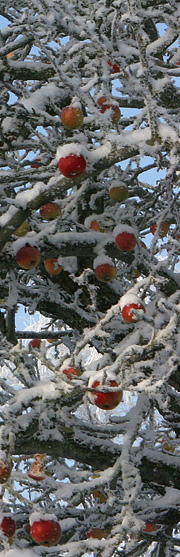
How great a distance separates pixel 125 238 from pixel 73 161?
1.12 m

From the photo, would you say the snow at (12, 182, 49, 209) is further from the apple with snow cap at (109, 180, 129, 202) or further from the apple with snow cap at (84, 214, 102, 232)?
the apple with snow cap at (84, 214, 102, 232)

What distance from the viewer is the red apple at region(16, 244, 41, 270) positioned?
11.7 ft

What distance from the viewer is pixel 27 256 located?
11.7 ft

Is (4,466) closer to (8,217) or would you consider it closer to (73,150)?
(8,217)

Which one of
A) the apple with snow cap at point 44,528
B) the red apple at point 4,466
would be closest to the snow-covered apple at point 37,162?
the red apple at point 4,466

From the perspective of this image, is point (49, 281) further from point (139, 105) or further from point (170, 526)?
point (170, 526)

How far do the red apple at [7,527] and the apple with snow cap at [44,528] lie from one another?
5.0 inches

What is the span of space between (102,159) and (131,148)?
20 centimetres

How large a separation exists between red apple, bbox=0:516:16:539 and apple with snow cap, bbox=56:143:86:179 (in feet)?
6.18

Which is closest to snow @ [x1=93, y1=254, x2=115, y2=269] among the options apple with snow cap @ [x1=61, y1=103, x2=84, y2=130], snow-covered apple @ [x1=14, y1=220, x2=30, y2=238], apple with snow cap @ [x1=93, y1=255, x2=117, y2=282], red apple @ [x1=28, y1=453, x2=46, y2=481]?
apple with snow cap @ [x1=93, y1=255, x2=117, y2=282]

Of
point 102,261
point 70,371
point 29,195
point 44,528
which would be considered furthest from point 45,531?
point 29,195

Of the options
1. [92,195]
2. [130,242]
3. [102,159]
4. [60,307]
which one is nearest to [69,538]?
[60,307]

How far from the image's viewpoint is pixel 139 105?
4180 mm

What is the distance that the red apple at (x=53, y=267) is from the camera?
409cm
